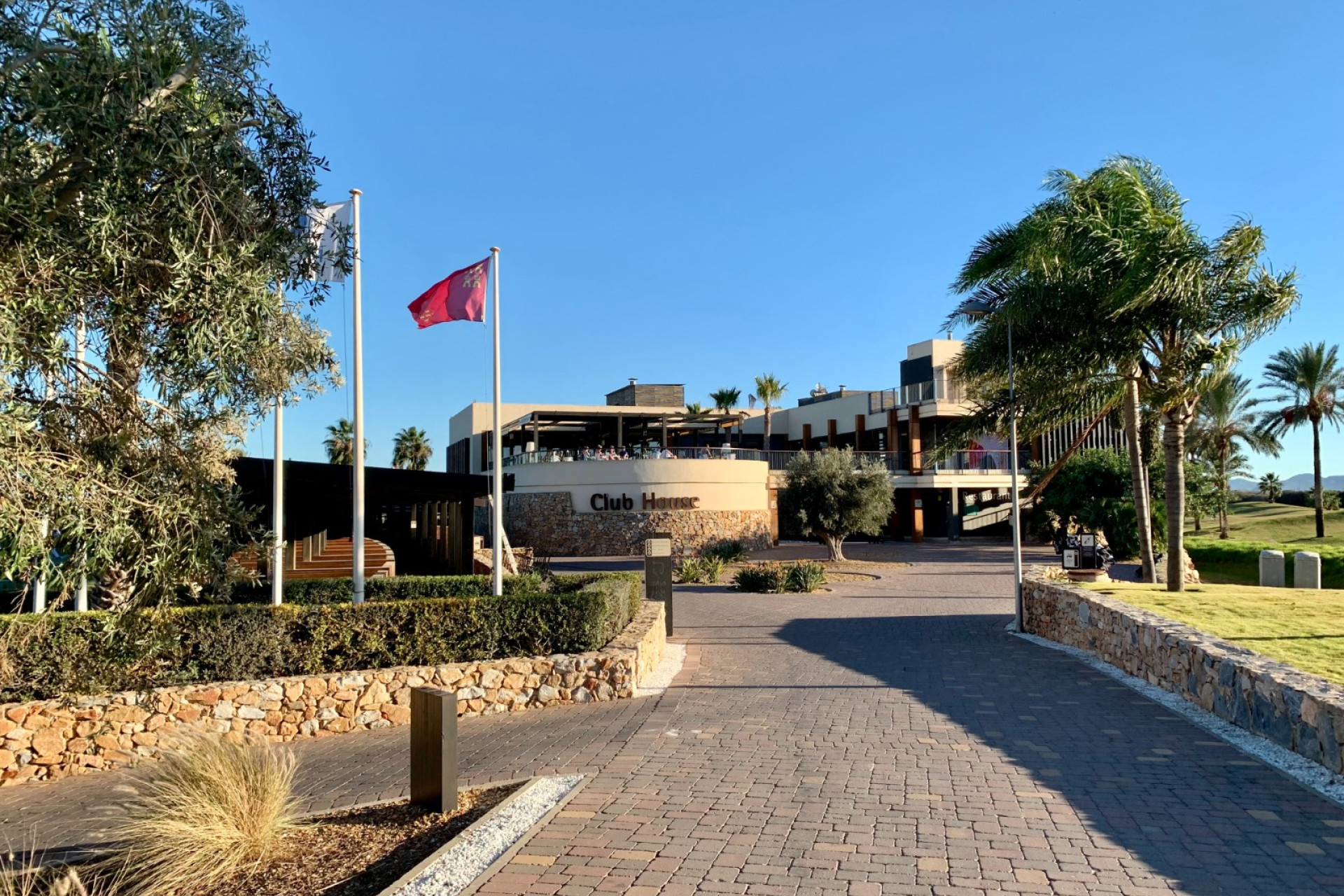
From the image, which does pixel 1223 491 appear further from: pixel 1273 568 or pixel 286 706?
pixel 286 706

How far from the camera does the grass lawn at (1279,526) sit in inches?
1604

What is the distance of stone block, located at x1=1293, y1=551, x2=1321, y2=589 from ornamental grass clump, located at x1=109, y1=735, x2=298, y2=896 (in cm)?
2005

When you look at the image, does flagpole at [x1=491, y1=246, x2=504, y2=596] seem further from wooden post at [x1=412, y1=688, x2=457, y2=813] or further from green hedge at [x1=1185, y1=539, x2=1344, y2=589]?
green hedge at [x1=1185, y1=539, x2=1344, y2=589]

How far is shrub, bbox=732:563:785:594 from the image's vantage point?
2284 centimetres

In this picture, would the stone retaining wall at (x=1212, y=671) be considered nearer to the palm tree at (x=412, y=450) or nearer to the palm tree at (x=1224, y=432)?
the palm tree at (x=1224, y=432)

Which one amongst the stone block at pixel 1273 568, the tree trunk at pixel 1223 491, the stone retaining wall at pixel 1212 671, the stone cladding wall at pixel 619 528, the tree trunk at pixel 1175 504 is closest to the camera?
the stone retaining wall at pixel 1212 671

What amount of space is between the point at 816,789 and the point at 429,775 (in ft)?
8.85

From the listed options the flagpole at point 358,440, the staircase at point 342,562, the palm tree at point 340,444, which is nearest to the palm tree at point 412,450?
the palm tree at point 340,444

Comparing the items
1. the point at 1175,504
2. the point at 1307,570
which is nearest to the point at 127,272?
the point at 1175,504

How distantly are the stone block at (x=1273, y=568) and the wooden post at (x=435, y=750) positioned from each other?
1920 cm

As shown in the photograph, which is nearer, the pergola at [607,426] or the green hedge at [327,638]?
the green hedge at [327,638]

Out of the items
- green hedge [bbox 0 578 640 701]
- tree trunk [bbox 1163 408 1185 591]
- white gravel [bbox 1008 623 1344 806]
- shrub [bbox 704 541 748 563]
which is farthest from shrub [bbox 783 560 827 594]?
green hedge [bbox 0 578 640 701]

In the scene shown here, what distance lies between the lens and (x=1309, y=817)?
225 inches

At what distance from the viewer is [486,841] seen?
18.1ft
